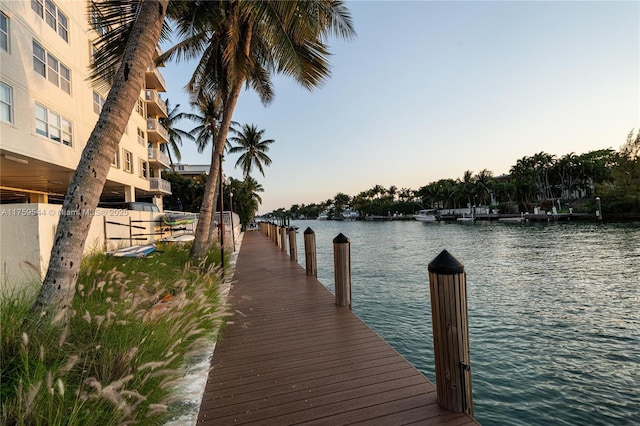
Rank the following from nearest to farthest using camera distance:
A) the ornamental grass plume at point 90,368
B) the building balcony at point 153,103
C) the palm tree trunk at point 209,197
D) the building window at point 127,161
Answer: the ornamental grass plume at point 90,368 → the palm tree trunk at point 209,197 → the building window at point 127,161 → the building balcony at point 153,103

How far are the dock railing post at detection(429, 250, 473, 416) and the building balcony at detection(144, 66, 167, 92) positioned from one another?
2670 cm

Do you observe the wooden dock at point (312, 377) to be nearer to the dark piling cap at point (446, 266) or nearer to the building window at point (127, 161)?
the dark piling cap at point (446, 266)

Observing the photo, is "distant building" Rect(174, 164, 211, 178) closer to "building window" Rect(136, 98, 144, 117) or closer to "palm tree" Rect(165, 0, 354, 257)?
"building window" Rect(136, 98, 144, 117)

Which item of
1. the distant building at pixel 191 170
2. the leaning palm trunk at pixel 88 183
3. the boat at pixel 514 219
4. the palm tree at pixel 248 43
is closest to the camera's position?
the leaning palm trunk at pixel 88 183

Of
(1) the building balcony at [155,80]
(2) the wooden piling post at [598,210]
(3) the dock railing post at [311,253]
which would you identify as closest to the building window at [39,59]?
(1) the building balcony at [155,80]

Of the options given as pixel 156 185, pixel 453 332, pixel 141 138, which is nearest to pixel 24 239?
pixel 453 332

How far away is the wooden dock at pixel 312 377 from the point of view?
287 cm

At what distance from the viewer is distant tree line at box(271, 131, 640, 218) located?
4697 centimetres

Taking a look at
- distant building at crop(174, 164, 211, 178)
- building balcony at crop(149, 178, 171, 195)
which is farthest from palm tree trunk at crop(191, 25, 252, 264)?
distant building at crop(174, 164, 211, 178)

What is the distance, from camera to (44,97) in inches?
522

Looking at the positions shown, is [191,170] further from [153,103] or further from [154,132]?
[153,103]

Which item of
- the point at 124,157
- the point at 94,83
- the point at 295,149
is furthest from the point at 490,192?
the point at 94,83

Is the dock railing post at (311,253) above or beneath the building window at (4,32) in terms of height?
beneath

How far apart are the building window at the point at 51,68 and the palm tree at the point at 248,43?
5.38m
